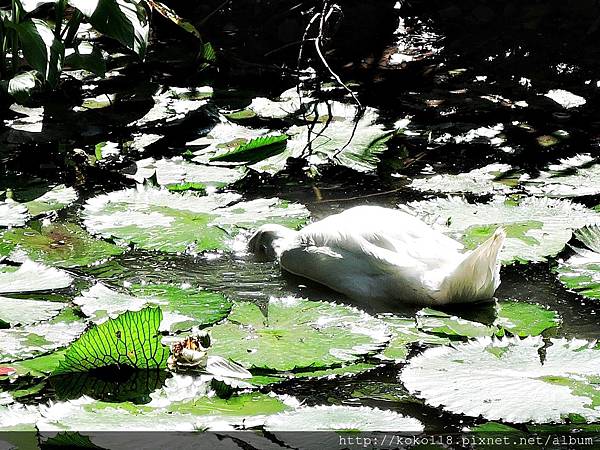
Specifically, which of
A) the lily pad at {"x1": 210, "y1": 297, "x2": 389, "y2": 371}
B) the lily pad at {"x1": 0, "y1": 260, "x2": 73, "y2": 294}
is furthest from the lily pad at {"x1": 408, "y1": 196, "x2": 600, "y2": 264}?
the lily pad at {"x1": 0, "y1": 260, "x2": 73, "y2": 294}

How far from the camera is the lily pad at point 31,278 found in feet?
7.29

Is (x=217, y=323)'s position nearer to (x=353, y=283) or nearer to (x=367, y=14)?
(x=353, y=283)

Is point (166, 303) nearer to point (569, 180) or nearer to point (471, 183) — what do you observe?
point (471, 183)

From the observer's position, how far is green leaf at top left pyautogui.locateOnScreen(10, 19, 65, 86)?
289 cm

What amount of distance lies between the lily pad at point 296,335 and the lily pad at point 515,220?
0.48m

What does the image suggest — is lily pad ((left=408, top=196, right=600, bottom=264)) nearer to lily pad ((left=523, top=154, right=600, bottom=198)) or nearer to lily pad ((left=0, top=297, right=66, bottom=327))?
lily pad ((left=523, top=154, right=600, bottom=198))

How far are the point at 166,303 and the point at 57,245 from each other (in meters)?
0.48

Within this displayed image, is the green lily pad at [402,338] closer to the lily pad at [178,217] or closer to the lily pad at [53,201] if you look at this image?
the lily pad at [178,217]

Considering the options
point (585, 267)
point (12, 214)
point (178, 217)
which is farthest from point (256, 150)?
point (585, 267)

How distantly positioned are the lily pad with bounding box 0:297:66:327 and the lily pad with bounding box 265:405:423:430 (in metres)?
0.63

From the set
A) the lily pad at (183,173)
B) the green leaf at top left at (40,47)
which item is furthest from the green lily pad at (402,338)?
the green leaf at top left at (40,47)

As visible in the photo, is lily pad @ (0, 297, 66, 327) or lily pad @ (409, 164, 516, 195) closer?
lily pad @ (0, 297, 66, 327)

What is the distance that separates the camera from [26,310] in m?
2.11

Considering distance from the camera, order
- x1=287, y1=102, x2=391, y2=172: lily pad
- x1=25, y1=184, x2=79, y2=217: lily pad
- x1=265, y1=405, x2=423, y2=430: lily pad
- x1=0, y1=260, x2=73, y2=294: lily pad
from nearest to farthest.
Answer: x1=265, y1=405, x2=423, y2=430: lily pad < x1=0, y1=260, x2=73, y2=294: lily pad < x1=25, y1=184, x2=79, y2=217: lily pad < x1=287, y1=102, x2=391, y2=172: lily pad
